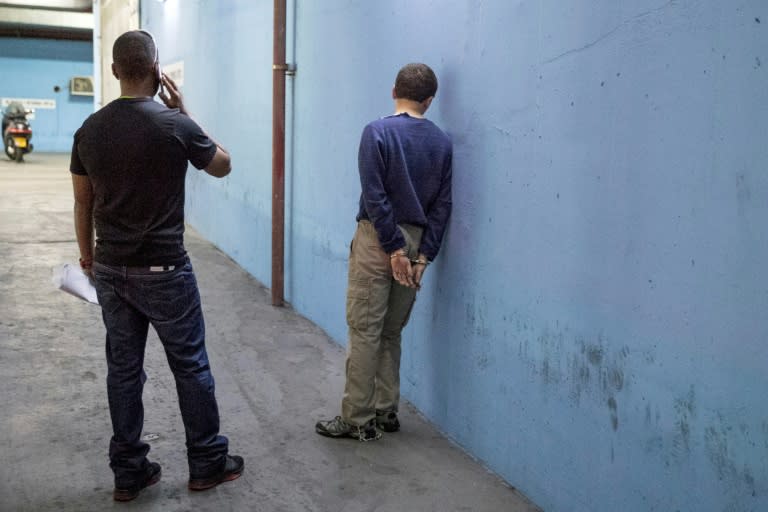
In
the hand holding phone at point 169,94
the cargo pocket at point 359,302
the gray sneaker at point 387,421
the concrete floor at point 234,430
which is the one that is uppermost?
the hand holding phone at point 169,94

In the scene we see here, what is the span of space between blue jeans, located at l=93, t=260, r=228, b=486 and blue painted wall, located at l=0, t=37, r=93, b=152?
20854 mm

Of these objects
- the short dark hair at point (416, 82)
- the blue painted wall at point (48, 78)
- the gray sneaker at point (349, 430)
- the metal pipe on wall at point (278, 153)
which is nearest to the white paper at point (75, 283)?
the gray sneaker at point (349, 430)

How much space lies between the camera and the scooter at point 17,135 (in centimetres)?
1738

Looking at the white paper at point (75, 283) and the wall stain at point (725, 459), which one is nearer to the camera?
the wall stain at point (725, 459)

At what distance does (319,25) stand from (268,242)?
A: 6.68 ft

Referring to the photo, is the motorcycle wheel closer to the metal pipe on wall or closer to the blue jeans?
the metal pipe on wall

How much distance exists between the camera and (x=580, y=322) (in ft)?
9.13

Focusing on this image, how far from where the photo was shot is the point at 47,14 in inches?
774

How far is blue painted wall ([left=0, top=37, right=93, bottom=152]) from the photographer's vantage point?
21.5 m

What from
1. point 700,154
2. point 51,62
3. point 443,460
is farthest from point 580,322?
point 51,62

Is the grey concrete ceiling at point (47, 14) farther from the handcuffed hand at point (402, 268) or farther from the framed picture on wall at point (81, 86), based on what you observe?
the handcuffed hand at point (402, 268)

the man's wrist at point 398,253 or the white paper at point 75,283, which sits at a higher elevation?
the man's wrist at point 398,253

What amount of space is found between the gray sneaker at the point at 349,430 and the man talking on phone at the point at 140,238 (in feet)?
2.26

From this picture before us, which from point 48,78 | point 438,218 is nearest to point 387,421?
point 438,218
